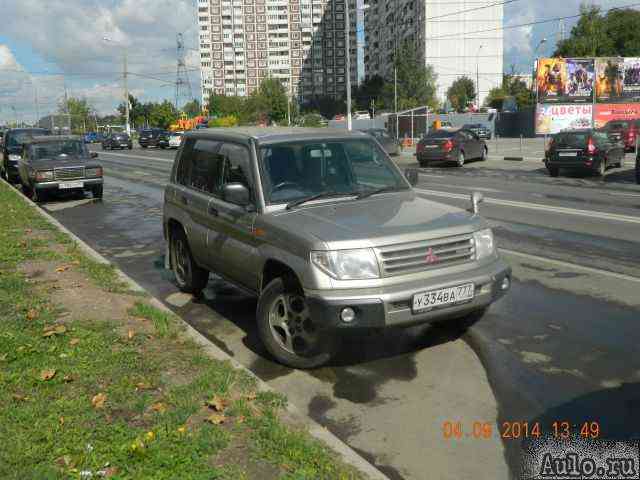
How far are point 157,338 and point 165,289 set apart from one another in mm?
2307

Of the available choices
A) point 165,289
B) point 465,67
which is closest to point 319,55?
point 465,67

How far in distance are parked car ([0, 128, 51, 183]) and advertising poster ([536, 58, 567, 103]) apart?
40418mm

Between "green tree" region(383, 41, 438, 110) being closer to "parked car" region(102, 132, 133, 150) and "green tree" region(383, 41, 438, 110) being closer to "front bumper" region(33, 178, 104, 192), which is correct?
"parked car" region(102, 132, 133, 150)

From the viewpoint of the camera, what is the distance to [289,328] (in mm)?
5078

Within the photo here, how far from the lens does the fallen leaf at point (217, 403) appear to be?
4.09 meters

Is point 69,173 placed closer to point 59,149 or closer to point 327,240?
point 59,149

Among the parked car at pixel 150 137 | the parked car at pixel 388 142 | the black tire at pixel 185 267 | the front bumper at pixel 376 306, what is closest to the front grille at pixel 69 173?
the black tire at pixel 185 267

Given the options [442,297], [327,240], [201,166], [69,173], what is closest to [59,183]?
[69,173]

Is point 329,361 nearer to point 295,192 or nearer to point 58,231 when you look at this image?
point 295,192

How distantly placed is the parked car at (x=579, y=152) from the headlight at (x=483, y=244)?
63.0ft

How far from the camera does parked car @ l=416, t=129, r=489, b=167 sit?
28.0 m

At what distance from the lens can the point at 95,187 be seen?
A: 60.7ft

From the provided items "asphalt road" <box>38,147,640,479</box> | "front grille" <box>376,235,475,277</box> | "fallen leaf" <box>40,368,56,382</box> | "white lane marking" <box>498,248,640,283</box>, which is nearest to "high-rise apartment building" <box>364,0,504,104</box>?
"white lane marking" <box>498,248,640,283</box>

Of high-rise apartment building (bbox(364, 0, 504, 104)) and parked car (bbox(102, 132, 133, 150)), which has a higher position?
high-rise apartment building (bbox(364, 0, 504, 104))
